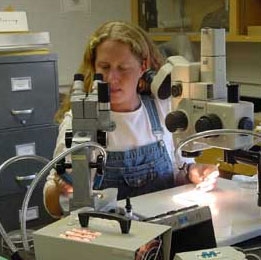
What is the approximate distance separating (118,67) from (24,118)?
97 centimetres

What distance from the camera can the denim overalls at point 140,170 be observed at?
183 cm

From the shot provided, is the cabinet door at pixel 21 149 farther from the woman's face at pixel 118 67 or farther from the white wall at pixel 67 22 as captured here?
the woman's face at pixel 118 67

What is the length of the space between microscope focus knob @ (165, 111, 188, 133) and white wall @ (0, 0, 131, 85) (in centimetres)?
208

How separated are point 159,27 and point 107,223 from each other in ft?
8.53

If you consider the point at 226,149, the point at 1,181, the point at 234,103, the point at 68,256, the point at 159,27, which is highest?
the point at 159,27

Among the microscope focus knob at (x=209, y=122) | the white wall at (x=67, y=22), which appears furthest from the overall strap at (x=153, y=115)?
the white wall at (x=67, y=22)

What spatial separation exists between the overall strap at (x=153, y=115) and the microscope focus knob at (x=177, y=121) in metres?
0.52

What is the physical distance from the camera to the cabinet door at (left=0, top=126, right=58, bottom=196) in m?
2.66

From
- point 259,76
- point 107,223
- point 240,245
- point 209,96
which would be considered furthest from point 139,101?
point 259,76

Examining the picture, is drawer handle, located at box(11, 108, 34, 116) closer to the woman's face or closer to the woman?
the woman

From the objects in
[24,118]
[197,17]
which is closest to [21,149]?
[24,118]

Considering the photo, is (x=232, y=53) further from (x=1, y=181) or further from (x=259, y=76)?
(x=1, y=181)

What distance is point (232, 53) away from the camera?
345 centimetres

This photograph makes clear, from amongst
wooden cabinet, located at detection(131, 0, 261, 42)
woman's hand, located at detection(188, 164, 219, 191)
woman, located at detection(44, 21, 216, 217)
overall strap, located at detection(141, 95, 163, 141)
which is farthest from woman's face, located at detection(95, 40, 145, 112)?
wooden cabinet, located at detection(131, 0, 261, 42)
